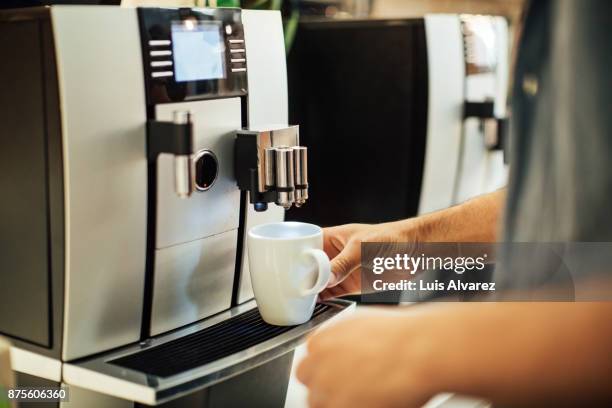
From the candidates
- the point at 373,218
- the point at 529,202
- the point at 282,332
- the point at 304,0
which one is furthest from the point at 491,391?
the point at 304,0

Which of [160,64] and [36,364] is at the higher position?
[160,64]

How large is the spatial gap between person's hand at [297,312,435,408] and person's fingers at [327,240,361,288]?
0.30 metres

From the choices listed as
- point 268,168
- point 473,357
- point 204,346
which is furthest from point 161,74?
point 473,357

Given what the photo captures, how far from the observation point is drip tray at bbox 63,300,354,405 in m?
0.58

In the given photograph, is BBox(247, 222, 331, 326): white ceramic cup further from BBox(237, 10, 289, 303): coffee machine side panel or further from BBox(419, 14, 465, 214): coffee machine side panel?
BBox(419, 14, 465, 214): coffee machine side panel

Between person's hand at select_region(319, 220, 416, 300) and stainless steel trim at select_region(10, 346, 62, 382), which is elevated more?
person's hand at select_region(319, 220, 416, 300)

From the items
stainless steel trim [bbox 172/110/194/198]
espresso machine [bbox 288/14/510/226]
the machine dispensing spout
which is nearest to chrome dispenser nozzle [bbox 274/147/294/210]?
the machine dispensing spout

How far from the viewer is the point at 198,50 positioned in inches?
26.5

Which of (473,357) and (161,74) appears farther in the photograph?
(161,74)

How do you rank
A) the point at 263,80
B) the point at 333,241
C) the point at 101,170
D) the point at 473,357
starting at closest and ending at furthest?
the point at 473,357 < the point at 101,170 < the point at 263,80 < the point at 333,241

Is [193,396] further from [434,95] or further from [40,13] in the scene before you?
[434,95]

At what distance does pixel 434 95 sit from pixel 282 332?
2.32 ft

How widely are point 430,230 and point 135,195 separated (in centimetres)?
40

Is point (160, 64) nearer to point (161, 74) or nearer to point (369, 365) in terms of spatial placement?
point (161, 74)
